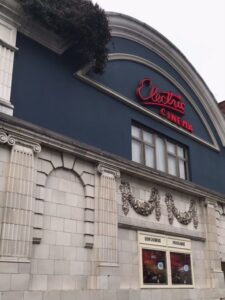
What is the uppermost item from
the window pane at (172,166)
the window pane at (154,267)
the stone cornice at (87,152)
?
the window pane at (172,166)

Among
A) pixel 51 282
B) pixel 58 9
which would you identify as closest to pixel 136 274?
pixel 51 282

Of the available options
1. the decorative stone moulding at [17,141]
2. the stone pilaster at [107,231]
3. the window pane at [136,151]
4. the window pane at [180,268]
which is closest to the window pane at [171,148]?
the window pane at [136,151]

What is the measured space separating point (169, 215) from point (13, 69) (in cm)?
796

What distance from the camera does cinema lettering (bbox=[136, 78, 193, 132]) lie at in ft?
52.8

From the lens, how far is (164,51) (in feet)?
58.3

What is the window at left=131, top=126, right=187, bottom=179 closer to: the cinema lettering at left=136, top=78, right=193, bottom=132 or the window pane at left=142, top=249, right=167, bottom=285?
the cinema lettering at left=136, top=78, right=193, bottom=132

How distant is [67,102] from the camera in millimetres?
12656

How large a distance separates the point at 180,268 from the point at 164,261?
3.26ft

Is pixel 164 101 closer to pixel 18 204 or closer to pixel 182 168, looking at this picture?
pixel 182 168

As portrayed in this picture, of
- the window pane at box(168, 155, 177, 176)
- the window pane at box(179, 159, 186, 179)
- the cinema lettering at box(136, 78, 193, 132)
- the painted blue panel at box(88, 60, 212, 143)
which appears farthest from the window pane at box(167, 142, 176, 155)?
the painted blue panel at box(88, 60, 212, 143)

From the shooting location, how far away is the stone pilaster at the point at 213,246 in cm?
1611

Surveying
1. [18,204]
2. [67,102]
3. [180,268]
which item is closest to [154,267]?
[180,268]

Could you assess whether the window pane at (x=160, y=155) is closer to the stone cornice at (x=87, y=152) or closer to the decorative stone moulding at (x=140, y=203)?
the stone cornice at (x=87, y=152)

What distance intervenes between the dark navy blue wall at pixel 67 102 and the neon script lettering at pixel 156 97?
66 centimetres
